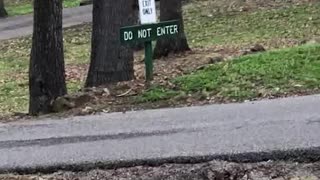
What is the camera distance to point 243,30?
1950cm

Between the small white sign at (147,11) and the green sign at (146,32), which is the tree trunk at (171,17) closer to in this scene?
the green sign at (146,32)

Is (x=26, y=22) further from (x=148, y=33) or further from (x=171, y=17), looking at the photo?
(x=148, y=33)

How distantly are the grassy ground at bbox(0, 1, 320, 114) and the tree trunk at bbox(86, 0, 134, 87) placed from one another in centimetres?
113

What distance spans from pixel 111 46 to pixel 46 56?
0.99 meters

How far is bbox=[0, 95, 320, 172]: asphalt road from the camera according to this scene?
18.9 ft

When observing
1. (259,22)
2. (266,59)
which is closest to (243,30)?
(259,22)

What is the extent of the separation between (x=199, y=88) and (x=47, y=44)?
248 cm

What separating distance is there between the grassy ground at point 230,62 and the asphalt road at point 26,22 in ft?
6.52

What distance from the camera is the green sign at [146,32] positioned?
8.87 metres

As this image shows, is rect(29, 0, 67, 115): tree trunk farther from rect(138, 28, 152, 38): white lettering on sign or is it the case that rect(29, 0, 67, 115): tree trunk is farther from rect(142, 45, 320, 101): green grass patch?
rect(142, 45, 320, 101): green grass patch

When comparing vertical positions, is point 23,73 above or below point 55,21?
below

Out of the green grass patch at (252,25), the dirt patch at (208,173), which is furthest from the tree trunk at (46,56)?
the green grass patch at (252,25)

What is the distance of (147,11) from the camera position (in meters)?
9.13

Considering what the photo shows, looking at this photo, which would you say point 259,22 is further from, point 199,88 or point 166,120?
point 166,120
